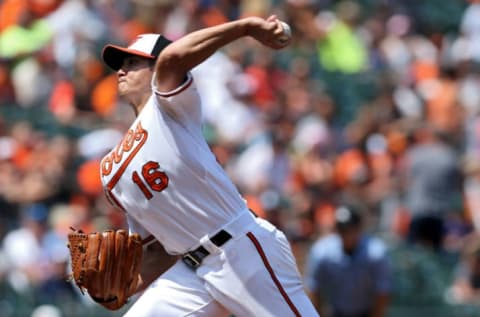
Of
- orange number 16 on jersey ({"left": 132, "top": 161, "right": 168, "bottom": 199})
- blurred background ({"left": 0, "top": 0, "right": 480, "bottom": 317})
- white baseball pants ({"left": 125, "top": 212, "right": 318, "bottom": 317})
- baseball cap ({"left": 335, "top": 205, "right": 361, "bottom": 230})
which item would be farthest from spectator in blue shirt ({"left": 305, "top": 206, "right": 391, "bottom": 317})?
orange number 16 on jersey ({"left": 132, "top": 161, "right": 168, "bottom": 199})

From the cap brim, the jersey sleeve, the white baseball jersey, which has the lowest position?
the white baseball jersey

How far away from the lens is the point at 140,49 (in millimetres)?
5312

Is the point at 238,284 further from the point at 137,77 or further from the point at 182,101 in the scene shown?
the point at 137,77

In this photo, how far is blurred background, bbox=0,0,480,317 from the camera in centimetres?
1022

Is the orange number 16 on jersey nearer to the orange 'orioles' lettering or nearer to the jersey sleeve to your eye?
the orange 'orioles' lettering

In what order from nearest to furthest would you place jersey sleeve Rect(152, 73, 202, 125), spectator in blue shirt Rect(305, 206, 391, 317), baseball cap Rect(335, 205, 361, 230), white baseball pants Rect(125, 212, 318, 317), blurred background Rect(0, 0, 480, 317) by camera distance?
jersey sleeve Rect(152, 73, 202, 125) < white baseball pants Rect(125, 212, 318, 317) < baseball cap Rect(335, 205, 361, 230) < spectator in blue shirt Rect(305, 206, 391, 317) < blurred background Rect(0, 0, 480, 317)

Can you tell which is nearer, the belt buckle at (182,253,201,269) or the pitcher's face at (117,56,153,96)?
the belt buckle at (182,253,201,269)

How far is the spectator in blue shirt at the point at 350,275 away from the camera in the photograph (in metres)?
8.88

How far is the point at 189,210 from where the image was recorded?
17.0ft

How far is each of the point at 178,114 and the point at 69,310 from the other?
4.78m

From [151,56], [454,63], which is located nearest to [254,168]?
Result: [454,63]

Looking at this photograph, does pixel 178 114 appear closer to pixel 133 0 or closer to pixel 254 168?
pixel 254 168

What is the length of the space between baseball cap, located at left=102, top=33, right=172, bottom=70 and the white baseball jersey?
22 cm

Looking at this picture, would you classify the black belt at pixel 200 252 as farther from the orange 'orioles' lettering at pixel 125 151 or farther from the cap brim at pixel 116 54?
the cap brim at pixel 116 54
